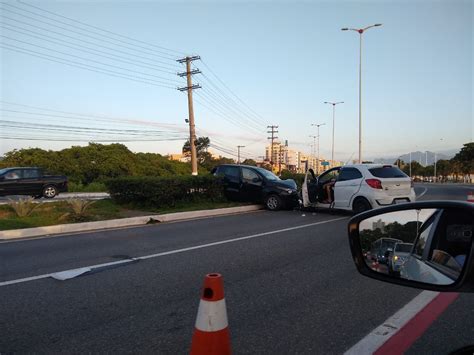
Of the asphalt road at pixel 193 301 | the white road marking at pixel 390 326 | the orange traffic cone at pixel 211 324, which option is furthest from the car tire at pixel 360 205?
the orange traffic cone at pixel 211 324

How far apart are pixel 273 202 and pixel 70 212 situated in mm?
7010

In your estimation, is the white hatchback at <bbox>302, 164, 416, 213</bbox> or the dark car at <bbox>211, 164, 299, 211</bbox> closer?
the white hatchback at <bbox>302, 164, 416, 213</bbox>

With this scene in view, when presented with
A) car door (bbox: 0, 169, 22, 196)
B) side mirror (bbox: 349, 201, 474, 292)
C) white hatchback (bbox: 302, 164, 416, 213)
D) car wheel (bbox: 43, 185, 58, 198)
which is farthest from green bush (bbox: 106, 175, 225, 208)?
side mirror (bbox: 349, 201, 474, 292)

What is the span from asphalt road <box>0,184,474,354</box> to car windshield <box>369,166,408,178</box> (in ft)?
15.2

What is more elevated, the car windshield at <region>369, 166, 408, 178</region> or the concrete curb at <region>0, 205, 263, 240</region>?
the car windshield at <region>369, 166, 408, 178</region>

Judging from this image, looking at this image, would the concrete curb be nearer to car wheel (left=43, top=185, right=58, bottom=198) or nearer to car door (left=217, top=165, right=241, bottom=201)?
car door (left=217, top=165, right=241, bottom=201)

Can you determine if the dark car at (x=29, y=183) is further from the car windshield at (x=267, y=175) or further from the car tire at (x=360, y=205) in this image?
the car tire at (x=360, y=205)

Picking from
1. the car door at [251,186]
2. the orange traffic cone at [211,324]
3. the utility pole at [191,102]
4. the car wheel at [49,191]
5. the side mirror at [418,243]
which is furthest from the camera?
the utility pole at [191,102]

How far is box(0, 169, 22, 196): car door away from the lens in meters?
20.0

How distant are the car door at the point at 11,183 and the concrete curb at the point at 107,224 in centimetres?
1120

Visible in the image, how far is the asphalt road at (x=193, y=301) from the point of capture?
3.74 m

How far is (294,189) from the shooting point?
50.5 ft

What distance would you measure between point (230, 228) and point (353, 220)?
27.6 feet

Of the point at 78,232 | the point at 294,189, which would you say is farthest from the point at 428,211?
the point at 294,189
